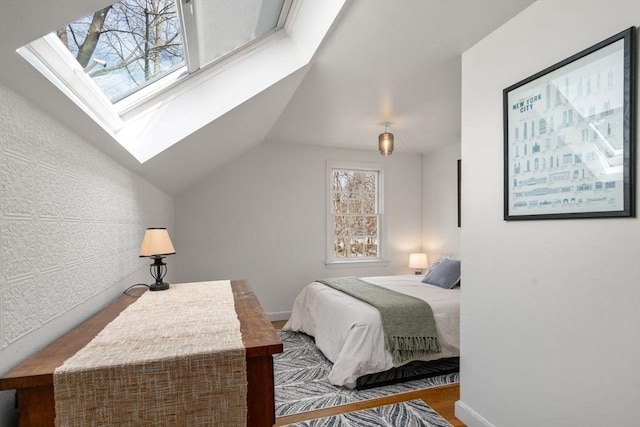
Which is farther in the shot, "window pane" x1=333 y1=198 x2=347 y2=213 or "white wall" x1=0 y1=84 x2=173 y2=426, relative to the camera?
"window pane" x1=333 y1=198 x2=347 y2=213

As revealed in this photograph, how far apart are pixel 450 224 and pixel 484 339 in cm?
281

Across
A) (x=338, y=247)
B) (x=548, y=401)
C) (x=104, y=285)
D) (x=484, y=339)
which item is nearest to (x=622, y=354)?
(x=548, y=401)

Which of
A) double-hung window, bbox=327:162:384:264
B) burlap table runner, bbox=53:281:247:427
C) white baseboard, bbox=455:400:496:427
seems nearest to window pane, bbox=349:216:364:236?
double-hung window, bbox=327:162:384:264

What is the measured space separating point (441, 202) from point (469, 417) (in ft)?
10.5

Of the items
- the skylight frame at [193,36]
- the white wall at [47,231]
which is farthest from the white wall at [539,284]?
the white wall at [47,231]

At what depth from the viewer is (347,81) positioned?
2.43 meters

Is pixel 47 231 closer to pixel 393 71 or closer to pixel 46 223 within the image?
pixel 46 223

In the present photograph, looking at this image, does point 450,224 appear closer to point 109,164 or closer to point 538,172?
point 538,172

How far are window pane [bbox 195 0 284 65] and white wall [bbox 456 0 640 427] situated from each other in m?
1.26

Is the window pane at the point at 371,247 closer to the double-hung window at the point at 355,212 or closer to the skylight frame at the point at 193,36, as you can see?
the double-hung window at the point at 355,212

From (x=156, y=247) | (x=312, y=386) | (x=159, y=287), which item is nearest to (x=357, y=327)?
(x=312, y=386)

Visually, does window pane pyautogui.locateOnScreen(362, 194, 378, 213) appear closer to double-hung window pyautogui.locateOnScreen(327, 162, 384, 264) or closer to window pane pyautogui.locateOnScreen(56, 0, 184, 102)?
double-hung window pyautogui.locateOnScreen(327, 162, 384, 264)

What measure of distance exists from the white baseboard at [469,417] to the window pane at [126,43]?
2.72m

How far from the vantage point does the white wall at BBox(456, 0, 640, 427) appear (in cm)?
127
